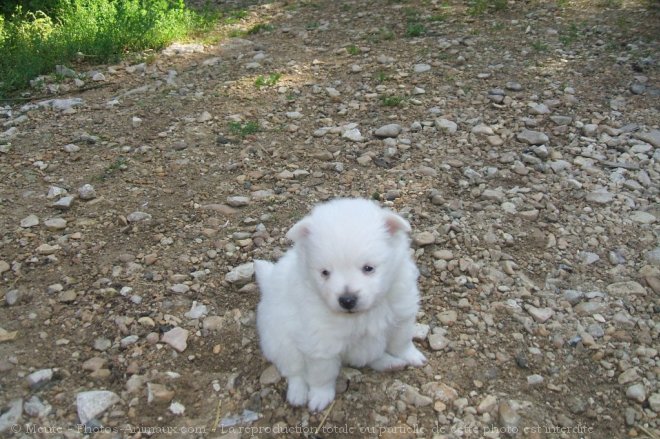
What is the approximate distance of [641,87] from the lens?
18.9 feet

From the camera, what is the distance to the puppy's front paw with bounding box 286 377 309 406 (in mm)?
3111

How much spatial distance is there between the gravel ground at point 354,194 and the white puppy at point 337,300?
0.53ft

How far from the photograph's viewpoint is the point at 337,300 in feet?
8.77

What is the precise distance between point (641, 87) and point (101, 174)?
199 inches

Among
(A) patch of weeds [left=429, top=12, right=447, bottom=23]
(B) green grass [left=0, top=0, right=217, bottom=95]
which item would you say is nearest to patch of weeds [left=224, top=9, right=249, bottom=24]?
(B) green grass [left=0, top=0, right=217, bottom=95]

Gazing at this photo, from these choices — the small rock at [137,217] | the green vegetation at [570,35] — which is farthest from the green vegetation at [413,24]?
the small rock at [137,217]

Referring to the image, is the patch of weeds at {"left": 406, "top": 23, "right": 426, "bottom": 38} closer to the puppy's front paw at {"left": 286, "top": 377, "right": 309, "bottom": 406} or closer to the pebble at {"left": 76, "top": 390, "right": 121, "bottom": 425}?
the puppy's front paw at {"left": 286, "top": 377, "right": 309, "bottom": 406}

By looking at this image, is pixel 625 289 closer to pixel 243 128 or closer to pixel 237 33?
pixel 243 128

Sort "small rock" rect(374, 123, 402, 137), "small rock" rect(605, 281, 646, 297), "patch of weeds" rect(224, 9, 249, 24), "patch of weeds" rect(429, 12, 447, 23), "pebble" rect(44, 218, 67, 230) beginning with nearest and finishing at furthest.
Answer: "small rock" rect(605, 281, 646, 297) < "pebble" rect(44, 218, 67, 230) < "small rock" rect(374, 123, 402, 137) < "patch of weeds" rect(429, 12, 447, 23) < "patch of weeds" rect(224, 9, 249, 24)

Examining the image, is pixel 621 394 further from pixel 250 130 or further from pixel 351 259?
pixel 250 130

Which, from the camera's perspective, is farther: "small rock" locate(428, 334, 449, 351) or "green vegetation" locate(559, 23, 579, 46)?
"green vegetation" locate(559, 23, 579, 46)

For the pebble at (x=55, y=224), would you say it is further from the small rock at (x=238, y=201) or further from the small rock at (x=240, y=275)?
the small rock at (x=240, y=275)

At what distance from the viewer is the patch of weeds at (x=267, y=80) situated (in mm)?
6285

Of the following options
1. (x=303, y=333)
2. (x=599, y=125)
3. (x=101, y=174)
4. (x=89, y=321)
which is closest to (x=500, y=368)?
(x=303, y=333)
